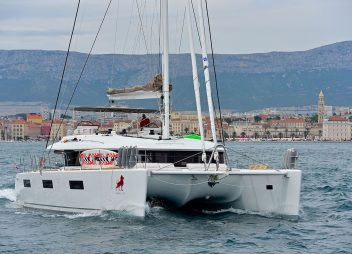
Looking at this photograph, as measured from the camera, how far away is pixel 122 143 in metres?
21.0

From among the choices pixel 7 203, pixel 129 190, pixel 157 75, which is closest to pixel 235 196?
pixel 129 190

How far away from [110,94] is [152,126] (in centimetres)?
189

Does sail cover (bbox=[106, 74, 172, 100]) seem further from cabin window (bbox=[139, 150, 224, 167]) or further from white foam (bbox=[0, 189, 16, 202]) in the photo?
white foam (bbox=[0, 189, 16, 202])

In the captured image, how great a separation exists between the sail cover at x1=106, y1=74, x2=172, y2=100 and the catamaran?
16.6 inches

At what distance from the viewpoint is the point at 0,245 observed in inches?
686

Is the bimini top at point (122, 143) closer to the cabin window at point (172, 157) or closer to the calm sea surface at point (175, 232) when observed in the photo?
the cabin window at point (172, 157)

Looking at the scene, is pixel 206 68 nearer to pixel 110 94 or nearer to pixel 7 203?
pixel 110 94

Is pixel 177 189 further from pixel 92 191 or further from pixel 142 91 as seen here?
pixel 142 91

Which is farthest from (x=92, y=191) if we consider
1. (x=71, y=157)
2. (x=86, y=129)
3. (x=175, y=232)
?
(x=86, y=129)

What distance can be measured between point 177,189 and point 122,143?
2.06 metres

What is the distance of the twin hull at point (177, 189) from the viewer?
752 inches

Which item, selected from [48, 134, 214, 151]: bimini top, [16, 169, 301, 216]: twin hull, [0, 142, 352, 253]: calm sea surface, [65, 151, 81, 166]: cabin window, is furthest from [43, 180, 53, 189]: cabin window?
[48, 134, 214, 151]: bimini top

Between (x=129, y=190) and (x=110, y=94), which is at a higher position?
(x=110, y=94)

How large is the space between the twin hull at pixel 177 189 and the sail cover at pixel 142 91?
3.41 meters
